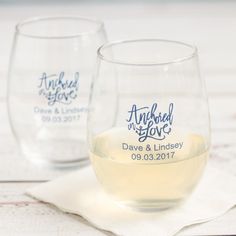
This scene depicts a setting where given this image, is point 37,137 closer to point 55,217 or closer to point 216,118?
point 55,217

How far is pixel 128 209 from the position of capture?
0.87 metres

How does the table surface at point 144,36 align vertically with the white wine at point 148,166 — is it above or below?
below

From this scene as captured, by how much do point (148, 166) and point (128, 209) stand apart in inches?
2.6


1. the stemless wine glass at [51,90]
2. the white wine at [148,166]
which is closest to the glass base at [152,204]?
the white wine at [148,166]

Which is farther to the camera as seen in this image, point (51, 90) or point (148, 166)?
point (51, 90)

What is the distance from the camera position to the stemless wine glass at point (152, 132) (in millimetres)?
830

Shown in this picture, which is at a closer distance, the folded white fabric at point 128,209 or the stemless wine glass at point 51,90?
the folded white fabric at point 128,209

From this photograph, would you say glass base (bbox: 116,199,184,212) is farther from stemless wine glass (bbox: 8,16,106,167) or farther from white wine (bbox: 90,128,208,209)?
stemless wine glass (bbox: 8,16,106,167)

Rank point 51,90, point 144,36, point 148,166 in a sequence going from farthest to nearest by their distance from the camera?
1. point 144,36
2. point 51,90
3. point 148,166

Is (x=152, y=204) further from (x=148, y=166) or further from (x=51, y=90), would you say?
(x=51, y=90)

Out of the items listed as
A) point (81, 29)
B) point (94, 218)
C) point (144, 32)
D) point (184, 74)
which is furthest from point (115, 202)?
point (144, 32)

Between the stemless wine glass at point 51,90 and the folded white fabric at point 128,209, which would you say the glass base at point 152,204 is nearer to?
the folded white fabric at point 128,209

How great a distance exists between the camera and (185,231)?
32.7 inches

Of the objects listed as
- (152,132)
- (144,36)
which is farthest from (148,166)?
(144,36)
